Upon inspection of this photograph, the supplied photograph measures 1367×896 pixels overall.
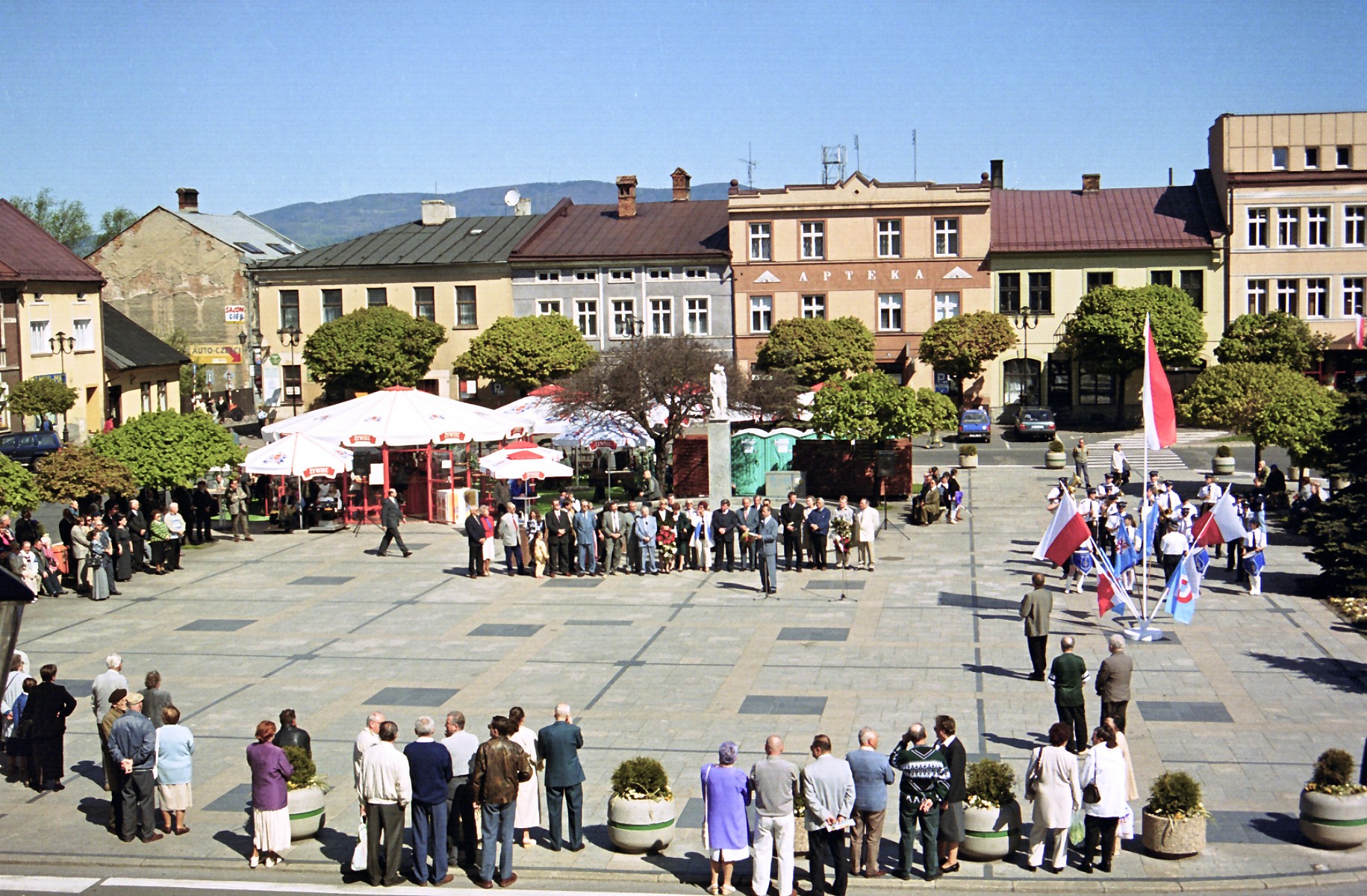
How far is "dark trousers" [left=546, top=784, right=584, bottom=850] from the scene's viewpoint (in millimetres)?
13078

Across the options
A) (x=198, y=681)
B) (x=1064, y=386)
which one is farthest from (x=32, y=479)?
(x=1064, y=386)

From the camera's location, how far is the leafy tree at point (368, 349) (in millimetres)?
58688

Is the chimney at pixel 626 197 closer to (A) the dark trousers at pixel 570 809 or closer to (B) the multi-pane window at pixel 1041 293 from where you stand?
(B) the multi-pane window at pixel 1041 293

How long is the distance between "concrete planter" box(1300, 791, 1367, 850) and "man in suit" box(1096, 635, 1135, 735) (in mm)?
2691

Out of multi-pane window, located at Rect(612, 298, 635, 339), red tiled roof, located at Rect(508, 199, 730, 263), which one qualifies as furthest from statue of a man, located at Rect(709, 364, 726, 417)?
multi-pane window, located at Rect(612, 298, 635, 339)

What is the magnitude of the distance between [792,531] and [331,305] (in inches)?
1582

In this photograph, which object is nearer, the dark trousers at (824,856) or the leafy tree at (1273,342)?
the dark trousers at (824,856)

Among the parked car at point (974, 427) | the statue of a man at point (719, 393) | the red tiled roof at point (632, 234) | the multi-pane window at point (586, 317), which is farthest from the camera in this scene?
the multi-pane window at point (586, 317)

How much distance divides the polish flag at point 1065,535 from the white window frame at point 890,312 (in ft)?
119

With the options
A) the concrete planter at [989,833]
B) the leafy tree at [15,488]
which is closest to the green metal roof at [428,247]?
the leafy tree at [15,488]

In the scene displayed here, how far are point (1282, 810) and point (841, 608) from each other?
10.9 meters

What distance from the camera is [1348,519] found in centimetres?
2417

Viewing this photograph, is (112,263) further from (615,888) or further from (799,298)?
(615,888)

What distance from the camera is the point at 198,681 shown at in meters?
19.8
